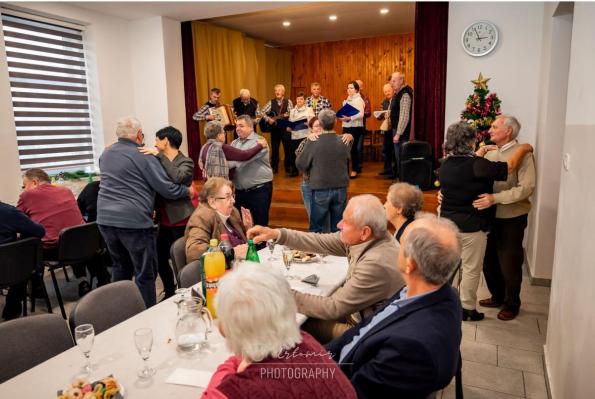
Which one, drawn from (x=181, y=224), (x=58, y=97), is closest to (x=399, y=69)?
(x=58, y=97)

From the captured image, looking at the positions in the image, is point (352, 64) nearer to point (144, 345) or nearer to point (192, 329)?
point (192, 329)

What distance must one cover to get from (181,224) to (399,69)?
7.48 m

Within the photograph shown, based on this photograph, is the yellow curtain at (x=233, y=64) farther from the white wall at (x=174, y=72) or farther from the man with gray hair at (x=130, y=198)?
the man with gray hair at (x=130, y=198)

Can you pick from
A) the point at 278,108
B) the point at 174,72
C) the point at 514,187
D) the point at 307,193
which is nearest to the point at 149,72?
the point at 174,72

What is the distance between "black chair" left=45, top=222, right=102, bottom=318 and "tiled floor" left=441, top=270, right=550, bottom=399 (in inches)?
120

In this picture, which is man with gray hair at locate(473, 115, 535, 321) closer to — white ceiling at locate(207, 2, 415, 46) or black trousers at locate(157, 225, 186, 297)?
black trousers at locate(157, 225, 186, 297)

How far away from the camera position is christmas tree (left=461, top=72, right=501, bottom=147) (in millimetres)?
4898

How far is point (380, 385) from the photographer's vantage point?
4.33ft

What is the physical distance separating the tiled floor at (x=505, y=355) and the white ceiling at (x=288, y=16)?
185 inches

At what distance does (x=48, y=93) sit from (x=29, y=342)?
15.9ft

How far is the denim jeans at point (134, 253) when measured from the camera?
10.4 ft

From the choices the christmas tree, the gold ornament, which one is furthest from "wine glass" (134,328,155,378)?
the gold ornament

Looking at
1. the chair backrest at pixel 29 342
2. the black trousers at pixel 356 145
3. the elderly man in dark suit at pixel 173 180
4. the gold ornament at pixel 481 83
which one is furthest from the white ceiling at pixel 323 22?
the chair backrest at pixel 29 342

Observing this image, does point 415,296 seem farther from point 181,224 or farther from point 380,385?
point 181,224
